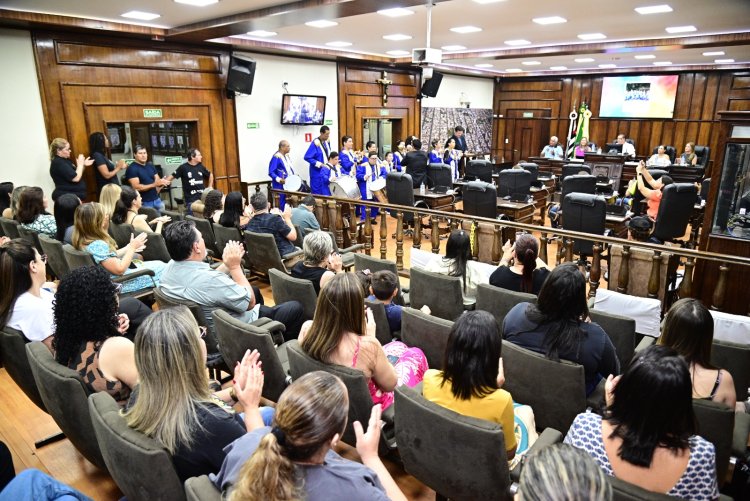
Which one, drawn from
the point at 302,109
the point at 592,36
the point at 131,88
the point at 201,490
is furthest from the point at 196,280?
the point at 592,36

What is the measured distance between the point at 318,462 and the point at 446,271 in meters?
2.64

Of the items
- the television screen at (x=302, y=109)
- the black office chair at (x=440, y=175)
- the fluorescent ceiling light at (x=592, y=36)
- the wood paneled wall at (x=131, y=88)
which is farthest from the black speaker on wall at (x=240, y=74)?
the fluorescent ceiling light at (x=592, y=36)

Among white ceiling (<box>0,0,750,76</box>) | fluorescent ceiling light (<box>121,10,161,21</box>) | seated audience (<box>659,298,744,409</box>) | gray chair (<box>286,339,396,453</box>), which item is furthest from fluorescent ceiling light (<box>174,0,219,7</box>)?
→ seated audience (<box>659,298,744,409</box>)

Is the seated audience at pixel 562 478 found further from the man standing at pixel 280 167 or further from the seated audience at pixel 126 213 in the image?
the man standing at pixel 280 167

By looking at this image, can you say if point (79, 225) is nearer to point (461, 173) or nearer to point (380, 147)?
point (380, 147)

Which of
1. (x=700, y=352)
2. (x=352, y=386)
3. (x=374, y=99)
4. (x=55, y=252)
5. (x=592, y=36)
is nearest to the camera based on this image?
(x=352, y=386)

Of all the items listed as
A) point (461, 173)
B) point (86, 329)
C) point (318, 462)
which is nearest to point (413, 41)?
point (461, 173)

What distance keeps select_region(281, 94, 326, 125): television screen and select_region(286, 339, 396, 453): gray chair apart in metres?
7.69

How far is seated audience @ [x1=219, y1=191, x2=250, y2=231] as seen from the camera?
→ 16.0ft

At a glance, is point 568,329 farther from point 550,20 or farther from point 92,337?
point 550,20

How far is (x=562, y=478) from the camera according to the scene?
1.00 meters

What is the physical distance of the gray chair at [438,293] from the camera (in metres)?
3.41

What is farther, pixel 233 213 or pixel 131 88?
pixel 131 88

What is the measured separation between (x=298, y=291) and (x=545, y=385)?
1.67 meters
